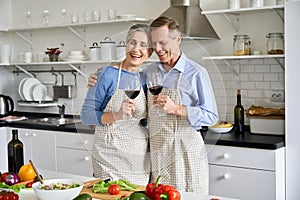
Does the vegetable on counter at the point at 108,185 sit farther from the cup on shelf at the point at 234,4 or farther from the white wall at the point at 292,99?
the cup on shelf at the point at 234,4

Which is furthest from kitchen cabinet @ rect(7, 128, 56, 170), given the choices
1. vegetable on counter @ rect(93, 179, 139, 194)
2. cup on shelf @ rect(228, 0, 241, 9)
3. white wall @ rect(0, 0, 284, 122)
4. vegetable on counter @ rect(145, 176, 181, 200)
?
vegetable on counter @ rect(145, 176, 181, 200)

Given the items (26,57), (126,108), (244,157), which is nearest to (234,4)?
(244,157)

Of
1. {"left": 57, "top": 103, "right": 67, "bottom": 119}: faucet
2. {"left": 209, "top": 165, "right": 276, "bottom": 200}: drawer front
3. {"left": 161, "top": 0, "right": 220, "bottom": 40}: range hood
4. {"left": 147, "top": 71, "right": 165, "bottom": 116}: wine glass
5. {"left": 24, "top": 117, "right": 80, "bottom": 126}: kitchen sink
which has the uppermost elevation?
{"left": 161, "top": 0, "right": 220, "bottom": 40}: range hood

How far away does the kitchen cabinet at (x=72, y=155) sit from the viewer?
4.75 metres

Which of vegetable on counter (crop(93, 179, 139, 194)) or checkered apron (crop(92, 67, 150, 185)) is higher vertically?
checkered apron (crop(92, 67, 150, 185))

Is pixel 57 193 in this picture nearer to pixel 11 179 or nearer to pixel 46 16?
pixel 11 179

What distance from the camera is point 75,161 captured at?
4.82 meters

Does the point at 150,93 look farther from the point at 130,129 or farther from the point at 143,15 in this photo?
the point at 143,15

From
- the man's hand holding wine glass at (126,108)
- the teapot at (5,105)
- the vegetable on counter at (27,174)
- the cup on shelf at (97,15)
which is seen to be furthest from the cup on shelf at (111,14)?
the man's hand holding wine glass at (126,108)

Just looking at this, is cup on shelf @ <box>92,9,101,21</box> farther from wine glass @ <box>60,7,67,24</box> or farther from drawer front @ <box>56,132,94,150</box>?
drawer front @ <box>56,132,94,150</box>

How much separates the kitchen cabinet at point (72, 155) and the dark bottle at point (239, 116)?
133 centimetres

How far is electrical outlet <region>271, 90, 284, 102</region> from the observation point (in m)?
4.22

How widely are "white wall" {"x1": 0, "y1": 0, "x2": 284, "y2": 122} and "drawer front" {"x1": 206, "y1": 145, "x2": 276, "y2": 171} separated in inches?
12.9

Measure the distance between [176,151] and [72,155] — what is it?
220cm
